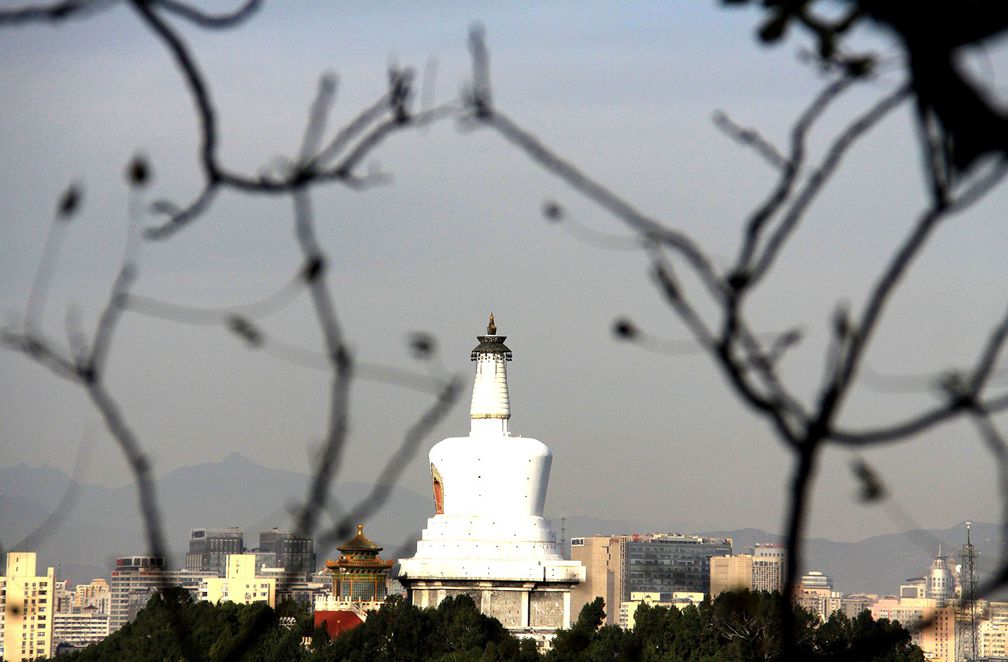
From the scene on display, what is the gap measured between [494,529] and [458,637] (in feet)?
12.2

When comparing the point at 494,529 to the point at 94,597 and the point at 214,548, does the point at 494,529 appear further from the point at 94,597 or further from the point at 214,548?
the point at 94,597

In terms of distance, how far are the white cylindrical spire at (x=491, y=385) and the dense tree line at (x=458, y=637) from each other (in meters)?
3.91

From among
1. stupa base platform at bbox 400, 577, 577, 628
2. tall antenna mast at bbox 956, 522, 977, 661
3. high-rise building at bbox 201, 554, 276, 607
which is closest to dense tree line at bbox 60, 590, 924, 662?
stupa base platform at bbox 400, 577, 577, 628

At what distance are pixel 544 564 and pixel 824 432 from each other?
1758 inches

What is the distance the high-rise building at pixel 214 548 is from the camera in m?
146

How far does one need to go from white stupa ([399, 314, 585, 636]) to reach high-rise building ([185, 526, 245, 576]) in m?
86.5

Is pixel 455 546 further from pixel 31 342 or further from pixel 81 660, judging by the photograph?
pixel 31 342

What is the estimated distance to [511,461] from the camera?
5050 cm

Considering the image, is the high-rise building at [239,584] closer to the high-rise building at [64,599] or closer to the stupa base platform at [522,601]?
the high-rise building at [64,599]

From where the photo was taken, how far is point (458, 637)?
4725cm

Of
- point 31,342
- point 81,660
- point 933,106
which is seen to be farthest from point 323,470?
point 81,660

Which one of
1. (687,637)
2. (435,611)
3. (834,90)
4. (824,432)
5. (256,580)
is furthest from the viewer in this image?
(256,580)

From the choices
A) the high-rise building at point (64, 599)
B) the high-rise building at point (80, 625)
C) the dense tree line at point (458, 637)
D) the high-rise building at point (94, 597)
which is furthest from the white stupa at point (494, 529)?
the high-rise building at point (94, 597)

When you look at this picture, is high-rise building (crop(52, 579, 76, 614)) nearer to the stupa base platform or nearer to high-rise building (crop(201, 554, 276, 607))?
high-rise building (crop(201, 554, 276, 607))
